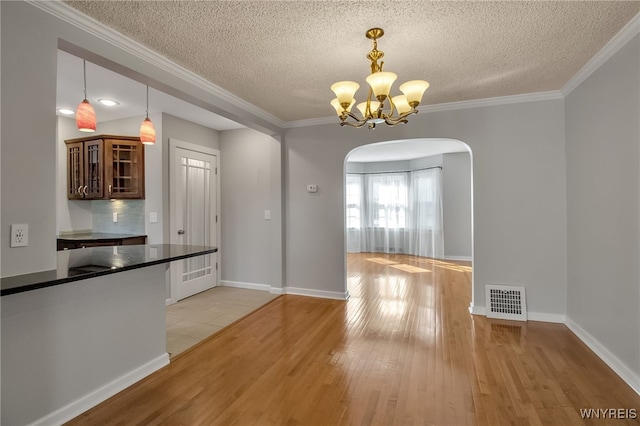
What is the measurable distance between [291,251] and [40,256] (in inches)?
121

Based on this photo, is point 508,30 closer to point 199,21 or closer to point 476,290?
point 199,21

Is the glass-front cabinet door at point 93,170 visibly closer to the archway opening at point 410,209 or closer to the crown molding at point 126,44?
the crown molding at point 126,44

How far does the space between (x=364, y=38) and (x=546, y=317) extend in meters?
3.50

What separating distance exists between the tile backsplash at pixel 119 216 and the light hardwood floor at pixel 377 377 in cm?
214

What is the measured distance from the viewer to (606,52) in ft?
8.01

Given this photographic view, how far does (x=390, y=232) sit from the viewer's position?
846cm

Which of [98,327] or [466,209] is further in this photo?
[466,209]

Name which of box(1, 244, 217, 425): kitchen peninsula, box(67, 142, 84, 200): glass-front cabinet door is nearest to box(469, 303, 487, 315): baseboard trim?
box(1, 244, 217, 425): kitchen peninsula

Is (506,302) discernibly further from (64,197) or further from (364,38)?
(64,197)

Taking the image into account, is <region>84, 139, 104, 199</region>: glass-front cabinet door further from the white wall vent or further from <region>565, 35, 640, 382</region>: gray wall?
<region>565, 35, 640, 382</region>: gray wall

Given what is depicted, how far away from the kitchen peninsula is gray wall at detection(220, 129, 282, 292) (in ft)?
7.42

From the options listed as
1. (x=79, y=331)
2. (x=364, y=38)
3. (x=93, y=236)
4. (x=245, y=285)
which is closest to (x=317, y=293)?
(x=245, y=285)

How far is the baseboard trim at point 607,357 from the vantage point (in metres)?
2.16

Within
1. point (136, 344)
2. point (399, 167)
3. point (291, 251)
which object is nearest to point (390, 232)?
point (399, 167)
